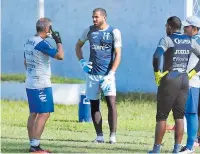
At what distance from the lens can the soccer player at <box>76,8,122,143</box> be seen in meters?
12.6

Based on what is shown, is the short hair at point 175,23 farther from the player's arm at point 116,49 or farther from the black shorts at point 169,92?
the player's arm at point 116,49

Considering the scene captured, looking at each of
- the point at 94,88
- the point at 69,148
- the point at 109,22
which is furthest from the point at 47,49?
the point at 109,22

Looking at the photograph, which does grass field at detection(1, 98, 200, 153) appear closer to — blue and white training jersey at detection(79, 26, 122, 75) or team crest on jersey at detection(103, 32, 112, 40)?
blue and white training jersey at detection(79, 26, 122, 75)

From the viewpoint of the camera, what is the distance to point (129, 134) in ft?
45.5

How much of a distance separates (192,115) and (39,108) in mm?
2030

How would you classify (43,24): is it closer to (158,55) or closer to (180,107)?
(158,55)

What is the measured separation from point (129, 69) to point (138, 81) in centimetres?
35

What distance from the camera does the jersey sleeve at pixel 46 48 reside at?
11.3 metres

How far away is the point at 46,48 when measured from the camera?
37.0ft

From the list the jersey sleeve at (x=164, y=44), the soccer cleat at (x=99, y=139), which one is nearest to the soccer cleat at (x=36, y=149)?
the soccer cleat at (x=99, y=139)

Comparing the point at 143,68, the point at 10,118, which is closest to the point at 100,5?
the point at 143,68

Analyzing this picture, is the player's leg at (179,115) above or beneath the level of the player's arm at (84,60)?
beneath

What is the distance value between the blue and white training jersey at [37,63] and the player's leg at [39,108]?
9 cm

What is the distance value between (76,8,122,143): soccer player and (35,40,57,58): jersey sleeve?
1525mm
